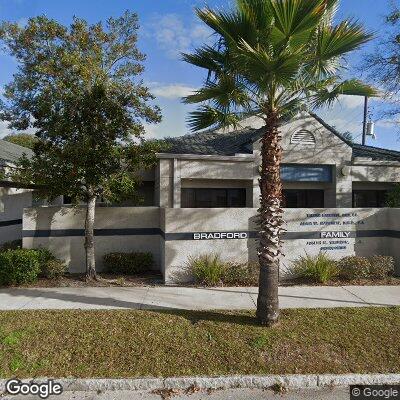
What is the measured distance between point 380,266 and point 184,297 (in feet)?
17.7

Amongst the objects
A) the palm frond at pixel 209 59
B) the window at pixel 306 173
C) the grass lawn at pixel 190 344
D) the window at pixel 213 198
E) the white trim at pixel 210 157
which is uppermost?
the palm frond at pixel 209 59

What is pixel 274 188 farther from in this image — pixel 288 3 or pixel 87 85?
pixel 87 85

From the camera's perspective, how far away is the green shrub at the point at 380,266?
8.80 meters

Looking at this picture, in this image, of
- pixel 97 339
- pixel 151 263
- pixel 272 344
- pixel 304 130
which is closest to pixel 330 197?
pixel 304 130

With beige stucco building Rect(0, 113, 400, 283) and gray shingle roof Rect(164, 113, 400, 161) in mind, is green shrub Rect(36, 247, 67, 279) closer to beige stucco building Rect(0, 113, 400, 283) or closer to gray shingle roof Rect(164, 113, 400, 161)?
beige stucco building Rect(0, 113, 400, 283)

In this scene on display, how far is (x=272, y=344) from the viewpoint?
4.91 meters

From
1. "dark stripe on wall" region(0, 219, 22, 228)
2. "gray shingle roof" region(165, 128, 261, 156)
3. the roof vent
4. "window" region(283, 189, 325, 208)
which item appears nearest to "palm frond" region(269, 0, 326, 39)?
"gray shingle roof" region(165, 128, 261, 156)

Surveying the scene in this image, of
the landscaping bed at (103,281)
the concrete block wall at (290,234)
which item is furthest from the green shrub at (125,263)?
the concrete block wall at (290,234)

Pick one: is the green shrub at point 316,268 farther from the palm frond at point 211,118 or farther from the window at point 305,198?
the window at point 305,198

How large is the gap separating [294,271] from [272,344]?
4381 millimetres

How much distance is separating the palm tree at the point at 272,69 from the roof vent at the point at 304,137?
760 centimetres

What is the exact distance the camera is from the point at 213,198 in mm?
14414

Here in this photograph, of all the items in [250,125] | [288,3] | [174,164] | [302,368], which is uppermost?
[250,125]

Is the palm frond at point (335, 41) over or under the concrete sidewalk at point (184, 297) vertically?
over
